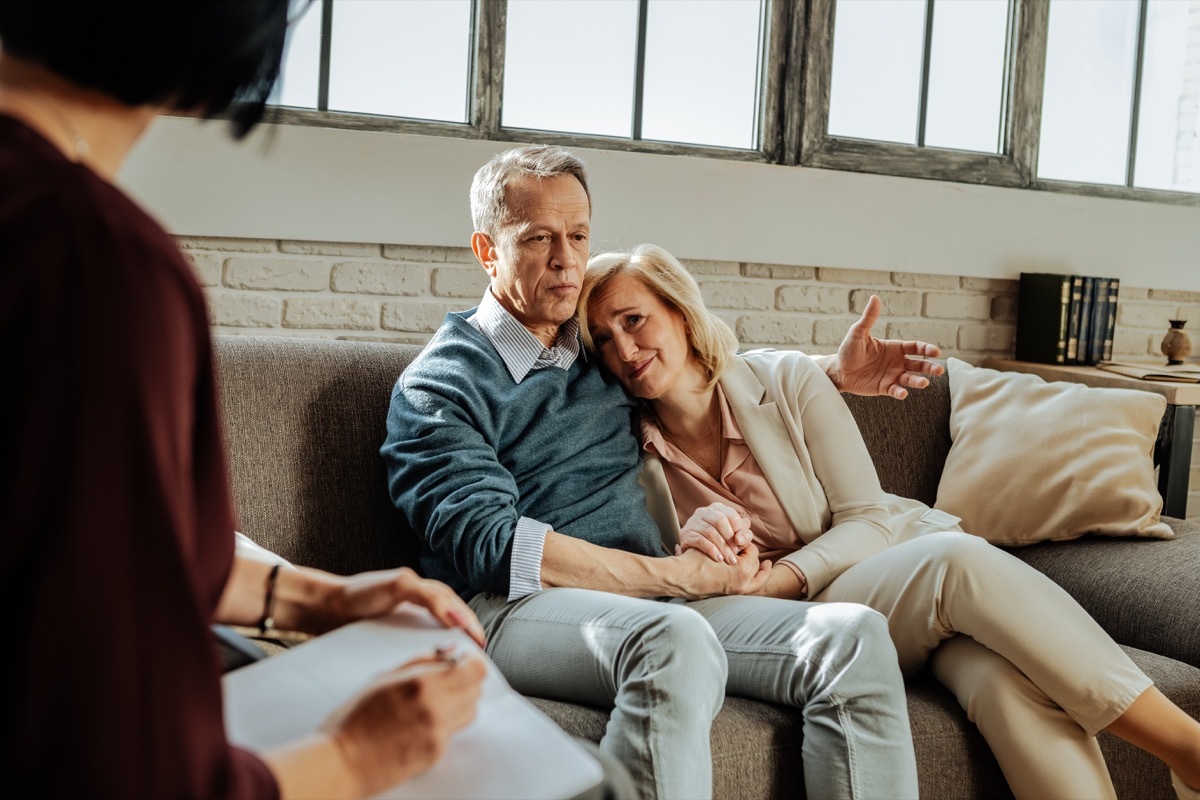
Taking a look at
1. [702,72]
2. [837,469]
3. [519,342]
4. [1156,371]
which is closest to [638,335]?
[519,342]

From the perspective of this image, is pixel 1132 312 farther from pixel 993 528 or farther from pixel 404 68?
pixel 404 68

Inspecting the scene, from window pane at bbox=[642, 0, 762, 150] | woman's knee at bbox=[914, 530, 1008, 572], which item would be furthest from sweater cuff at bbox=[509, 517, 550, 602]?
window pane at bbox=[642, 0, 762, 150]

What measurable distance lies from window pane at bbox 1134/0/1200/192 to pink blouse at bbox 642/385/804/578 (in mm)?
2310

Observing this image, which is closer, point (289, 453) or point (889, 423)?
point (289, 453)

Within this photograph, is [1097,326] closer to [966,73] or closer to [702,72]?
[966,73]

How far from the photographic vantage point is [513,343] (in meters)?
1.94

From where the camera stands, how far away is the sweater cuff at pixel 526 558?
67.6 inches

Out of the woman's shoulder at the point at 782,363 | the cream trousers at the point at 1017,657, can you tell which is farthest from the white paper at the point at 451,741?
the woman's shoulder at the point at 782,363

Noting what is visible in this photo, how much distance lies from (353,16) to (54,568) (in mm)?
2486

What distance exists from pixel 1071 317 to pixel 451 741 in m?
2.83

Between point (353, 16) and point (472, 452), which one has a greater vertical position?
point (353, 16)

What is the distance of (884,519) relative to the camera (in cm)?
205

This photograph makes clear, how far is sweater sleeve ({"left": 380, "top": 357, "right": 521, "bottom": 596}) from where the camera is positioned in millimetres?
1713

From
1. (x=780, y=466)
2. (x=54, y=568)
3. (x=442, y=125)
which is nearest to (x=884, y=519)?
(x=780, y=466)
